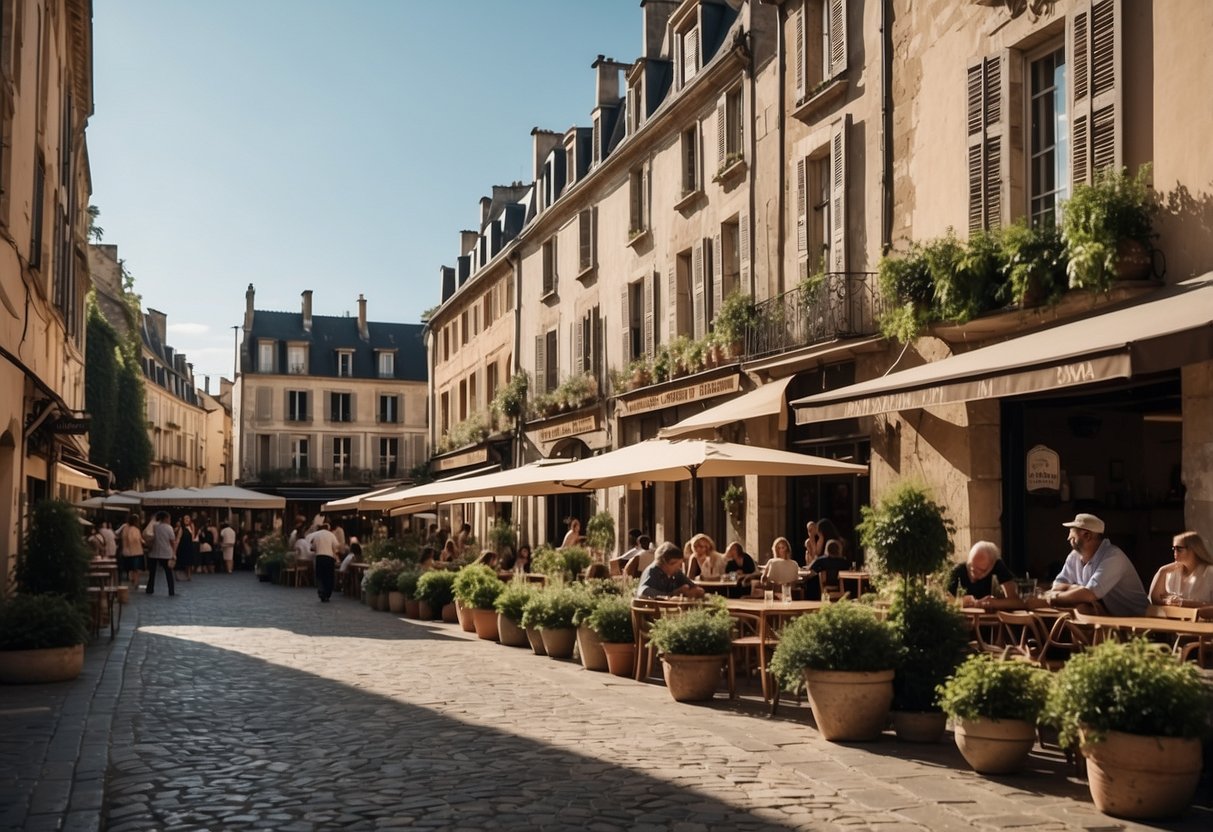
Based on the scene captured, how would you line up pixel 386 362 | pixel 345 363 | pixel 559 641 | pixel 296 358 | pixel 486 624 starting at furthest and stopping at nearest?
1. pixel 386 362
2. pixel 345 363
3. pixel 296 358
4. pixel 486 624
5. pixel 559 641

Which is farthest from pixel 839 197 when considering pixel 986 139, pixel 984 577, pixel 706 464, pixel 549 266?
pixel 549 266

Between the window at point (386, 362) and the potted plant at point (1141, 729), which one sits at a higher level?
the window at point (386, 362)

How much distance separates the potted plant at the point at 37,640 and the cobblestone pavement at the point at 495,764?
619 millimetres

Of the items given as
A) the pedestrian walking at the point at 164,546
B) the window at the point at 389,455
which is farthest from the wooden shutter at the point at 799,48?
the window at the point at 389,455

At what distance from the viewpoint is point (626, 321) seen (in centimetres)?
2506

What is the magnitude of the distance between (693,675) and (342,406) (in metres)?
57.4

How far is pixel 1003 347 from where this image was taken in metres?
11.0

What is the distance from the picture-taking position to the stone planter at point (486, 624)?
1612cm

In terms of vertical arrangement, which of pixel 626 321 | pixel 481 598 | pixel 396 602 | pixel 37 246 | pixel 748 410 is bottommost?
pixel 396 602

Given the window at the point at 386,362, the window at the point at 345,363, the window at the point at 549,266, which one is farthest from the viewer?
the window at the point at 386,362

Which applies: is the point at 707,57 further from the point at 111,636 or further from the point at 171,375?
the point at 171,375

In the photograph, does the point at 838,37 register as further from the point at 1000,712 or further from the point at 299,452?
the point at 299,452

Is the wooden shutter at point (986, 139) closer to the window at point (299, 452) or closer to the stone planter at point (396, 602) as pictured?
the stone planter at point (396, 602)

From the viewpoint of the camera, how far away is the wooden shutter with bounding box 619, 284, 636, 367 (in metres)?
24.9
